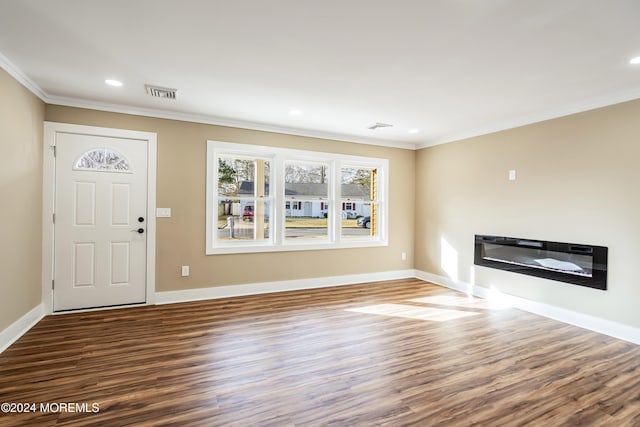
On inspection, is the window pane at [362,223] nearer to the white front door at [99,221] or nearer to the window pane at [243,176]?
the window pane at [243,176]

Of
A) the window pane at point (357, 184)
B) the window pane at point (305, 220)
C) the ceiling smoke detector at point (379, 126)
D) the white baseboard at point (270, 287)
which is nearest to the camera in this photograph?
the white baseboard at point (270, 287)

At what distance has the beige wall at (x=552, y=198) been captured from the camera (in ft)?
10.6

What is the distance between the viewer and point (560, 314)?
376 cm

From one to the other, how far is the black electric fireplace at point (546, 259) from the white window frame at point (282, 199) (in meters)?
1.69

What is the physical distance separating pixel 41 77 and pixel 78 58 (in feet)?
2.52

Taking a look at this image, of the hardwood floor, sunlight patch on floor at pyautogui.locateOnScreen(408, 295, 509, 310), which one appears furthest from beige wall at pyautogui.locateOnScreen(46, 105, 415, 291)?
sunlight patch on floor at pyautogui.locateOnScreen(408, 295, 509, 310)

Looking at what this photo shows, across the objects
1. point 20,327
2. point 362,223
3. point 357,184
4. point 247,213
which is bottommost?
point 20,327

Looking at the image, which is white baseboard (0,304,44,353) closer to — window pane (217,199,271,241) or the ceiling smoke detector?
window pane (217,199,271,241)

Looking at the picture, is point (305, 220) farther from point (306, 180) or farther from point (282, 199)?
point (306, 180)

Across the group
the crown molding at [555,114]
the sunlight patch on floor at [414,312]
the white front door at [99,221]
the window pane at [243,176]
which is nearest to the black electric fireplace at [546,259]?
the sunlight patch on floor at [414,312]

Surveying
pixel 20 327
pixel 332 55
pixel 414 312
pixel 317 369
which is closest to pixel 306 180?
pixel 414 312

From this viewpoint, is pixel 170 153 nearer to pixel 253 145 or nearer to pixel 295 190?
pixel 253 145

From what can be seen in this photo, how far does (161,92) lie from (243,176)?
1.66 meters

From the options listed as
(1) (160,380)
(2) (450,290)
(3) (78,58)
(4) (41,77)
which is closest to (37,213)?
(4) (41,77)
